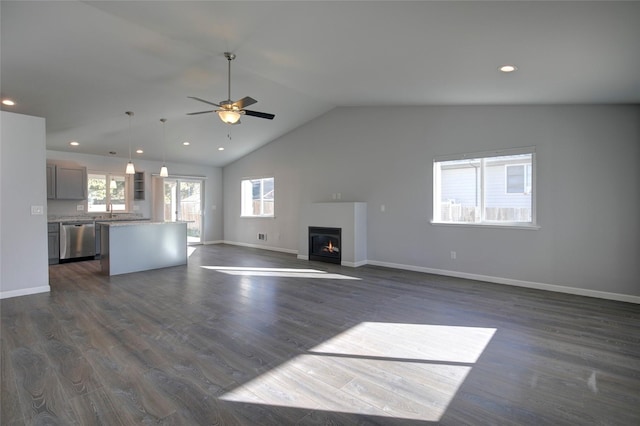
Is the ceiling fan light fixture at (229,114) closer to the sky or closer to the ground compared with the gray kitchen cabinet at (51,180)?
closer to the sky

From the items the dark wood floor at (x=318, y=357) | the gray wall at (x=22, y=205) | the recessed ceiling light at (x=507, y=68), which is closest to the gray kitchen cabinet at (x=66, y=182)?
the gray wall at (x=22, y=205)

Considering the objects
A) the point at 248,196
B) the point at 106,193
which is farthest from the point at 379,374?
the point at 106,193

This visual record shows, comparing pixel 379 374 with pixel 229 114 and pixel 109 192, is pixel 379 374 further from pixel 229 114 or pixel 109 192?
pixel 109 192

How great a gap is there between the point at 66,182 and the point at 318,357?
7563mm

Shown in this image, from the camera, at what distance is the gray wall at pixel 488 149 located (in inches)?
162

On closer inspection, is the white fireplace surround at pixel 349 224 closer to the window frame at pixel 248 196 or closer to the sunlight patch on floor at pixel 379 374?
the window frame at pixel 248 196

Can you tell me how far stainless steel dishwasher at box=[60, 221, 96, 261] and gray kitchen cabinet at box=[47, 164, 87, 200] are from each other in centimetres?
72

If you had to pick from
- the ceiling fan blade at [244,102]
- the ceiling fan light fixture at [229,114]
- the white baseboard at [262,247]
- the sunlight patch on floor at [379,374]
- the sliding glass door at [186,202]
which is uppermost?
the ceiling fan blade at [244,102]

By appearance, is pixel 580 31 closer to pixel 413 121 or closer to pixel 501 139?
pixel 501 139

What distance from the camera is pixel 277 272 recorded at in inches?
229

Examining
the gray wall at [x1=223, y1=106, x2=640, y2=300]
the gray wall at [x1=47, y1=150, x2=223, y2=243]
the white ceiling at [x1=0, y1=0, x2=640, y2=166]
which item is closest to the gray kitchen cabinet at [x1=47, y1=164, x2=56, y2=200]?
the gray wall at [x1=47, y1=150, x2=223, y2=243]

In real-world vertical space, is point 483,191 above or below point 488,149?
below

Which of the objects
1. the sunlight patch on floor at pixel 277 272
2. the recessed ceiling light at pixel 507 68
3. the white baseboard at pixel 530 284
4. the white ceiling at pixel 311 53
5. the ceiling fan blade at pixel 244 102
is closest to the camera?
the white ceiling at pixel 311 53

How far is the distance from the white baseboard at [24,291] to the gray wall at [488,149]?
4.54 metres
